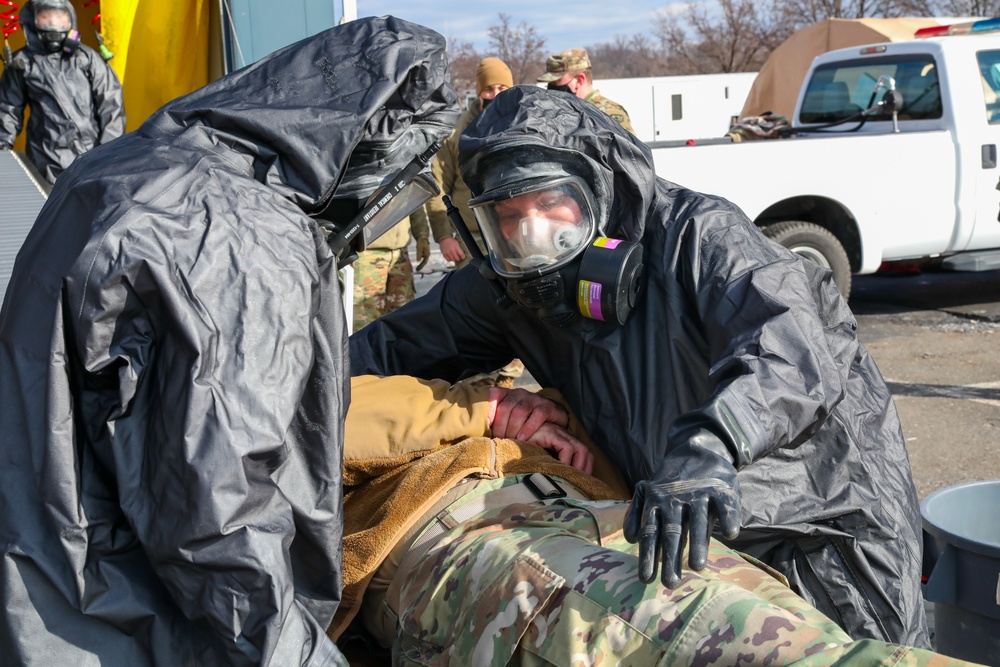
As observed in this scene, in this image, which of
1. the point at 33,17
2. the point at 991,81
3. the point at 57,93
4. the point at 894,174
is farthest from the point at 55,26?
the point at 991,81

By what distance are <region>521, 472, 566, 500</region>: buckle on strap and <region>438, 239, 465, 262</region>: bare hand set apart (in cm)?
412

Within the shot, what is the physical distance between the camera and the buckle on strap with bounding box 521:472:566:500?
252 cm

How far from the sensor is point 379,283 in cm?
613

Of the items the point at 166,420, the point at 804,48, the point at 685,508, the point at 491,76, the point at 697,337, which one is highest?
the point at 491,76

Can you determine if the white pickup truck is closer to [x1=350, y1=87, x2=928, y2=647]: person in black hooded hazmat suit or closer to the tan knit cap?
the tan knit cap

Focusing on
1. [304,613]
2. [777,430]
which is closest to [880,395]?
[777,430]

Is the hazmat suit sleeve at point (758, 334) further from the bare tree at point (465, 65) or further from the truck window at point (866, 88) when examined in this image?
the bare tree at point (465, 65)

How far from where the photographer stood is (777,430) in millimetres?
2049

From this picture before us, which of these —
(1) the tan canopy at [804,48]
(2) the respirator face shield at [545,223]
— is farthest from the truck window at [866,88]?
(2) the respirator face shield at [545,223]

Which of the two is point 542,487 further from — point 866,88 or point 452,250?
point 866,88

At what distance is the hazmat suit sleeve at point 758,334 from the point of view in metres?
2.00

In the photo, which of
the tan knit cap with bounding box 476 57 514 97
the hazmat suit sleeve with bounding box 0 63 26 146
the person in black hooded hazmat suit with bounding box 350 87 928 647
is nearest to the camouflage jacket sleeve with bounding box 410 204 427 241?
the tan knit cap with bounding box 476 57 514 97

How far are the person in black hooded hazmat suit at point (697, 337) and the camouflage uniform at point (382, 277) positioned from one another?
10.8 ft

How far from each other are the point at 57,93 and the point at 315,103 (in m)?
6.49
